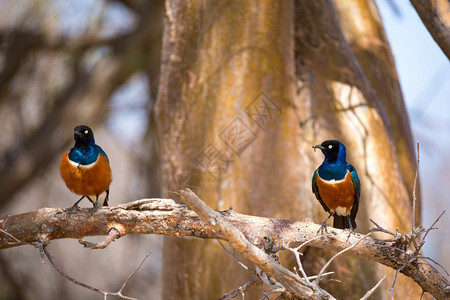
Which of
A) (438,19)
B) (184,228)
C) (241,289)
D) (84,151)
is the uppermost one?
(438,19)

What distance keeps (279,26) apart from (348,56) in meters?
0.76

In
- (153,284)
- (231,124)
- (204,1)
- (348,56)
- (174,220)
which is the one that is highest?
(204,1)

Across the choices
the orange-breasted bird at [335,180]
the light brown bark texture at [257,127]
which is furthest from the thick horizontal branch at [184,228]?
the light brown bark texture at [257,127]

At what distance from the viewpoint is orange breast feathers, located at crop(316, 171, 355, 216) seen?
3.06 metres

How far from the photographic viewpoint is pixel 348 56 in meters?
5.19

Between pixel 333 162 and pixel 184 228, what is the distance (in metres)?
0.91

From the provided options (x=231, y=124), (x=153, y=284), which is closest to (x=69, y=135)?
(x=153, y=284)

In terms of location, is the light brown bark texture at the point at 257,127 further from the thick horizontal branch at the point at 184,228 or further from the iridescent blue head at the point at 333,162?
the iridescent blue head at the point at 333,162

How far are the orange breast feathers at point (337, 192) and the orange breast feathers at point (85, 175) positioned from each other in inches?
52.3

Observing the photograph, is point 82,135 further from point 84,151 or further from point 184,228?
point 184,228

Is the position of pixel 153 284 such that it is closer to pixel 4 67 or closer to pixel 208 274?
pixel 4 67

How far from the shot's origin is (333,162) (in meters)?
3.10

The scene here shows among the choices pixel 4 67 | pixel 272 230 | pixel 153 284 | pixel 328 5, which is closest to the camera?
pixel 272 230

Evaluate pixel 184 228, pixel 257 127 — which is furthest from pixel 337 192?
pixel 257 127
